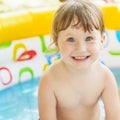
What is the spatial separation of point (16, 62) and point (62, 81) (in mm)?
721

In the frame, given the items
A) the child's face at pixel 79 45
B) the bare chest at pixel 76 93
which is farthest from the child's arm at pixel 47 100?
the child's face at pixel 79 45

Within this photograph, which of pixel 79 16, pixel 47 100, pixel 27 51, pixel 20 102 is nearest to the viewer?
pixel 79 16

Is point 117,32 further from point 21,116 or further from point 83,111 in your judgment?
point 83,111

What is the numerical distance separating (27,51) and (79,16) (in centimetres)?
86

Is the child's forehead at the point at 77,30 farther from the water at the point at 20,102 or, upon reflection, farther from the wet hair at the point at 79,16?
the water at the point at 20,102

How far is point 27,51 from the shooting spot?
73.2 inches

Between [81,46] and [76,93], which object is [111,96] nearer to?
[76,93]

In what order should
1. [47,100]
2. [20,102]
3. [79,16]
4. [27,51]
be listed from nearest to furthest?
[79,16], [47,100], [20,102], [27,51]

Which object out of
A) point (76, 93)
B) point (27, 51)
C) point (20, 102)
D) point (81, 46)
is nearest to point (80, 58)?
point (81, 46)

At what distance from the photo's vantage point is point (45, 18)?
190 centimetres

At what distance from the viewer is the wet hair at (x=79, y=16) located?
1.03 metres

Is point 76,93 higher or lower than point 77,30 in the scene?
lower

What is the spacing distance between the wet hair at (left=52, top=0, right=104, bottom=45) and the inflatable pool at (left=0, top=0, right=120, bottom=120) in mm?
704

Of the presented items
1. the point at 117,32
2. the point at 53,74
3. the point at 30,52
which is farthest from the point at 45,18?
the point at 53,74
